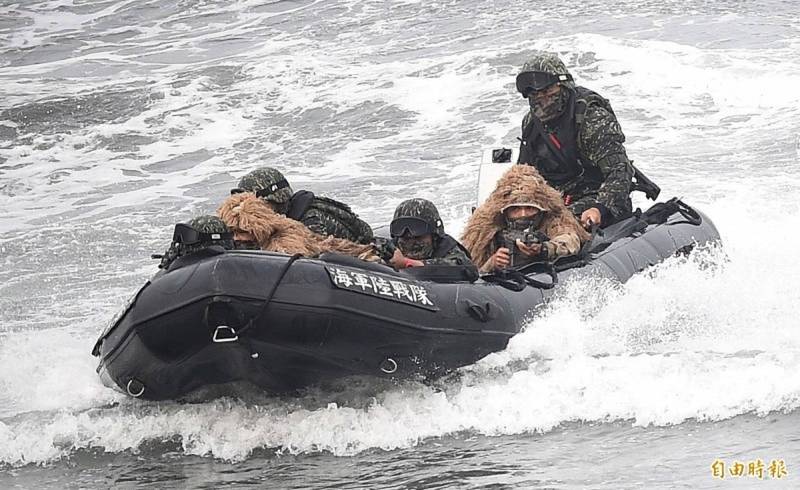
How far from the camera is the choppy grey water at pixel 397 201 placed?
17.0 feet

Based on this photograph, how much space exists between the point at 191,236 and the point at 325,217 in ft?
3.63

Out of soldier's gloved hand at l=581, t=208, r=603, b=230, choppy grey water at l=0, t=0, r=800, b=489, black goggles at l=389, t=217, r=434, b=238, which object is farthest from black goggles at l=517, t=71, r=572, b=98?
black goggles at l=389, t=217, r=434, b=238

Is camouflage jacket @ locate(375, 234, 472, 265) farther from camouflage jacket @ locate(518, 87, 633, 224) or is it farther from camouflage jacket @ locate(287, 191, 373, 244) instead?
camouflage jacket @ locate(518, 87, 633, 224)

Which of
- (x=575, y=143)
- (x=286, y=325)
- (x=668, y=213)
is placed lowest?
(x=668, y=213)

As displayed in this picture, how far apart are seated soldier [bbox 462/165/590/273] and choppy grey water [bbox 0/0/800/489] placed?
1.21 ft

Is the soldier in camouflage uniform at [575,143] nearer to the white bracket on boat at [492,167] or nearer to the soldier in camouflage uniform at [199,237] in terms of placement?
the white bracket on boat at [492,167]

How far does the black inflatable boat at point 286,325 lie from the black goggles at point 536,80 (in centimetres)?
207

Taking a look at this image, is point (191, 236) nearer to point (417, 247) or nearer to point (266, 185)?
point (266, 185)

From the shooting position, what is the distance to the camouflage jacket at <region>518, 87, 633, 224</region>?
7797 millimetres

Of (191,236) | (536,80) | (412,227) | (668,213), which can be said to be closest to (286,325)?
(191,236)

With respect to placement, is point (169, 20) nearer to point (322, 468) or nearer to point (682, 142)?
point (682, 142)

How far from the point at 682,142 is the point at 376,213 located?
3961mm

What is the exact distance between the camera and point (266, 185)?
6.30 m

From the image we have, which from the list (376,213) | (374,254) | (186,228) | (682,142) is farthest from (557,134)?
(682,142)
